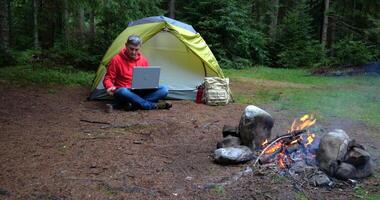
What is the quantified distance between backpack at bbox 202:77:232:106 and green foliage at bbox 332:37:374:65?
8.91 m

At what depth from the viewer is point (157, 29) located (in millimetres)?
8648

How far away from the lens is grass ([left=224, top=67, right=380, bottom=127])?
7.92 m

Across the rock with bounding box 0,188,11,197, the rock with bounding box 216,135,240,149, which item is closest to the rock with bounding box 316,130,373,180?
the rock with bounding box 216,135,240,149

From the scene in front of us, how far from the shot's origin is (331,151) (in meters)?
4.30

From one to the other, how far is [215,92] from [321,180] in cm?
463

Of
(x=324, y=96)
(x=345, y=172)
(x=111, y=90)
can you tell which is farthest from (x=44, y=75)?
(x=345, y=172)

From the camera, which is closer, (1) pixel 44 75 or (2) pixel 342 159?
(2) pixel 342 159

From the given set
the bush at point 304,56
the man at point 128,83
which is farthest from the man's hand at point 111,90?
the bush at point 304,56

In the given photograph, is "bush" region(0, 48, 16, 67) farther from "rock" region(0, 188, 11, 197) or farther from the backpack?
"rock" region(0, 188, 11, 197)

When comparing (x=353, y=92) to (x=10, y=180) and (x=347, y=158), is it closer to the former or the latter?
(x=347, y=158)

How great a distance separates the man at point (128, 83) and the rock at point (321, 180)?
4.15 metres

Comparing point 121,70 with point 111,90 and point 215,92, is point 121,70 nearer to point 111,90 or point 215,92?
point 111,90

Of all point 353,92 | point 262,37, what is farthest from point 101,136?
point 262,37

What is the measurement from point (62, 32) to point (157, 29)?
33.7 ft
